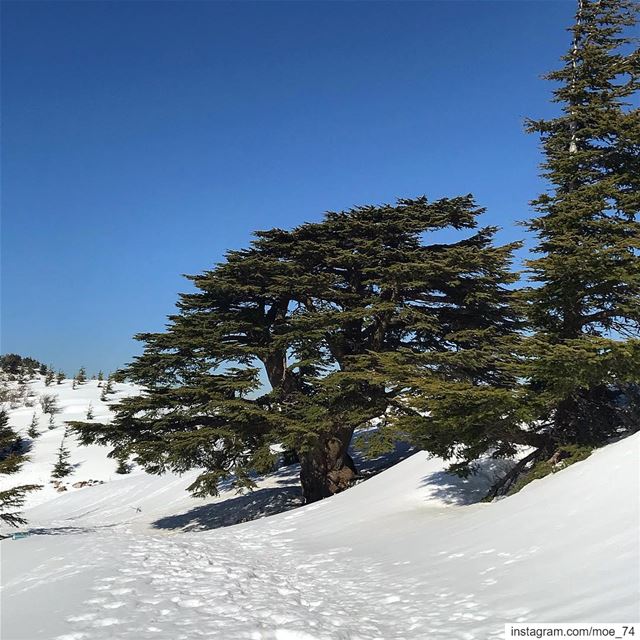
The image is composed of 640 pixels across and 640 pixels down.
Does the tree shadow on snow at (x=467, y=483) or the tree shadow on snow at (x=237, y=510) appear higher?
the tree shadow on snow at (x=467, y=483)

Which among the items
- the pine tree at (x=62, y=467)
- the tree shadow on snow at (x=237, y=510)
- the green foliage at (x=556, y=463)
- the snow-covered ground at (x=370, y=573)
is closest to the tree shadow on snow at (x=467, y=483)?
the snow-covered ground at (x=370, y=573)

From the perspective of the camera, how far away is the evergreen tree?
49.9 ft

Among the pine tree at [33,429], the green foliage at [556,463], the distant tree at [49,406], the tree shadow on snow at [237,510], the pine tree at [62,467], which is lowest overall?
the tree shadow on snow at [237,510]

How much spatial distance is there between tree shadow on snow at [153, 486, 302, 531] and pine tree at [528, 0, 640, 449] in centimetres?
1152

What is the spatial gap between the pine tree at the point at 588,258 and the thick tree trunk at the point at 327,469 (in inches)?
335

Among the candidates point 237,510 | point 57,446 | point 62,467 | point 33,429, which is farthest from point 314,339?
point 33,429

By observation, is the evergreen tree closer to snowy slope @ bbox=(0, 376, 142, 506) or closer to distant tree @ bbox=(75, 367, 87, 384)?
snowy slope @ bbox=(0, 376, 142, 506)

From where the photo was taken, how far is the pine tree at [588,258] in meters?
8.23

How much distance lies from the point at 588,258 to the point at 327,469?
1196 centimetres

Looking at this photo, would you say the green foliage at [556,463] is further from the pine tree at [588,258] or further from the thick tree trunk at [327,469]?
the thick tree trunk at [327,469]

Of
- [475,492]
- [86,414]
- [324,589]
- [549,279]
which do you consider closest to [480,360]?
[475,492]

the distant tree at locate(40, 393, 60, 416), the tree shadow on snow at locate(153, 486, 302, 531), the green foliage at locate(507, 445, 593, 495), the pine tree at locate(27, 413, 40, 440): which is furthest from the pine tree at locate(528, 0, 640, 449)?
the distant tree at locate(40, 393, 60, 416)

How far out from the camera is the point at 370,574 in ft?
23.1

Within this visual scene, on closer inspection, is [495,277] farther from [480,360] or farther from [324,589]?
[324,589]
